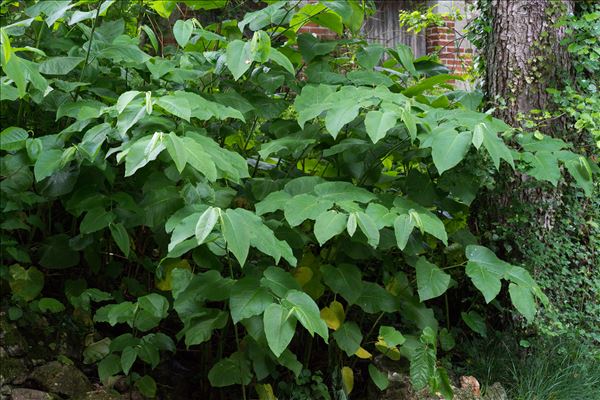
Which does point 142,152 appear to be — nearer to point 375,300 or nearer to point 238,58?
point 238,58

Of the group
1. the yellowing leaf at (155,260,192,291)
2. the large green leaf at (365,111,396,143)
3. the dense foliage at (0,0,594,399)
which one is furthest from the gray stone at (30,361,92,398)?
the large green leaf at (365,111,396,143)

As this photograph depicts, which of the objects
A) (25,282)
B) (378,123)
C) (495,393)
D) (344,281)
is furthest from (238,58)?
(495,393)

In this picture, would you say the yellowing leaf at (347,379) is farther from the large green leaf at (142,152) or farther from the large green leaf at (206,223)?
the large green leaf at (142,152)

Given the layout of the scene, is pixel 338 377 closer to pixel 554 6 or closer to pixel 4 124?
pixel 4 124

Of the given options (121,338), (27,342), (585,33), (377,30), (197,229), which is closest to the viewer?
(197,229)

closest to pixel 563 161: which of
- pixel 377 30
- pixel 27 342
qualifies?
pixel 27 342

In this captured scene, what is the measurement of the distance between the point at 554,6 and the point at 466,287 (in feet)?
5.03

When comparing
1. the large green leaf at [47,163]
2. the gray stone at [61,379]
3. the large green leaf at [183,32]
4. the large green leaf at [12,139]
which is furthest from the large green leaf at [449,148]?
the gray stone at [61,379]

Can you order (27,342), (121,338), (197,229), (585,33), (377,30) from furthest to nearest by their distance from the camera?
(377,30) < (585,33) < (27,342) < (121,338) < (197,229)

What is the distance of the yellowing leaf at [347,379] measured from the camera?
3246 mm

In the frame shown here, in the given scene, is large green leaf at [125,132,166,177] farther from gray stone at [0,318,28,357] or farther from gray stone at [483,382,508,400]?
gray stone at [483,382,508,400]

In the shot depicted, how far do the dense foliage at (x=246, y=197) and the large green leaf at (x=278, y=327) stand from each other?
0.01 metres

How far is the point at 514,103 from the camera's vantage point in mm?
3789

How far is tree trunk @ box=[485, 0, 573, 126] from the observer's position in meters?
3.79
